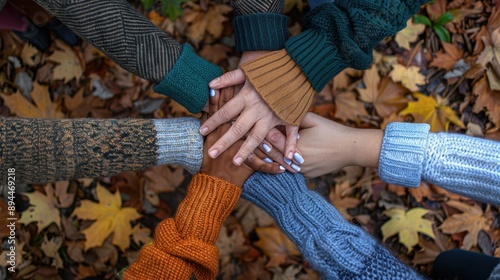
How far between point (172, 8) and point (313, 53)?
2.61 feet

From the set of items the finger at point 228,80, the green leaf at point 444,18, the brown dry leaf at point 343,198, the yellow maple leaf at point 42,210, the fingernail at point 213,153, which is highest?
the finger at point 228,80

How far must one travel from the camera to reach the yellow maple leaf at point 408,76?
1.85 m

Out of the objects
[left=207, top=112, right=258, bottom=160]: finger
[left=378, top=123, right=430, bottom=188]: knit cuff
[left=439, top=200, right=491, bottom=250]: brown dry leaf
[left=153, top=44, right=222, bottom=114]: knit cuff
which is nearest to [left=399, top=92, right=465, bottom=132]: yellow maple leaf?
[left=439, top=200, right=491, bottom=250]: brown dry leaf

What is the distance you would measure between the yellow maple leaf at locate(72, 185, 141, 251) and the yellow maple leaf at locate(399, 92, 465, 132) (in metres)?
1.24

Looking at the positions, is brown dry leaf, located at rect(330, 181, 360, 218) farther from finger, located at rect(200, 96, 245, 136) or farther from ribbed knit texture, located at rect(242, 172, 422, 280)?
finger, located at rect(200, 96, 245, 136)

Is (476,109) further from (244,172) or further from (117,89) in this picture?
(117,89)

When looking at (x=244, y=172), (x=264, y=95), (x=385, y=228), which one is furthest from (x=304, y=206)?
(x=385, y=228)

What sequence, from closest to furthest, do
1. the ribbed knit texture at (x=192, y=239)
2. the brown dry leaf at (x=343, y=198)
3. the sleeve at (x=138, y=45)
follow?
the ribbed knit texture at (x=192, y=239)
the sleeve at (x=138, y=45)
the brown dry leaf at (x=343, y=198)

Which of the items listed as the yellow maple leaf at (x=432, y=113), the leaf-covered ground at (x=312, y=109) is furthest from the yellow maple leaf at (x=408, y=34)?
the yellow maple leaf at (x=432, y=113)

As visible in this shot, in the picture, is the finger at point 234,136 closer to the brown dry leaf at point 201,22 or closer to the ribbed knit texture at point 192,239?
the ribbed knit texture at point 192,239

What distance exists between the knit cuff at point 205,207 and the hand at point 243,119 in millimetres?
87

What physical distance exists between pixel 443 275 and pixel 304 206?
0.66 m

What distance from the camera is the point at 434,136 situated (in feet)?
4.30

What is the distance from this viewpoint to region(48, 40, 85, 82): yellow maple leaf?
1.92m
